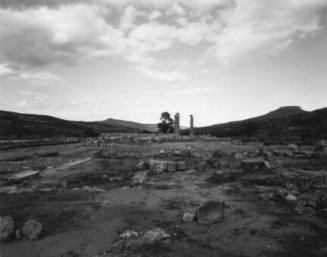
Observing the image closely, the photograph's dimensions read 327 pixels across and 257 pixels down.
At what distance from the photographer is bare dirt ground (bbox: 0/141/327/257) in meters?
5.31

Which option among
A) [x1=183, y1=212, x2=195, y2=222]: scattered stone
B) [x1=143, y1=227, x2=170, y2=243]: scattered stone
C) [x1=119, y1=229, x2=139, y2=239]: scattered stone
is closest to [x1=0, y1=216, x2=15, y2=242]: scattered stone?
[x1=119, y1=229, x2=139, y2=239]: scattered stone

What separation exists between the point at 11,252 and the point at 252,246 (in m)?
5.46

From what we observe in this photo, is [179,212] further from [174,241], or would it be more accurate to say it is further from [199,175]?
[199,175]

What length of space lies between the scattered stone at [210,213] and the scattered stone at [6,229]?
489 cm

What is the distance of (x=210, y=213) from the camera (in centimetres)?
681

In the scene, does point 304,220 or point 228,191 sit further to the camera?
point 228,191

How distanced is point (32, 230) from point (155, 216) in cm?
334

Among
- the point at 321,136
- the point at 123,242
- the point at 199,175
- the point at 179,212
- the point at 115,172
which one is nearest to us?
the point at 123,242

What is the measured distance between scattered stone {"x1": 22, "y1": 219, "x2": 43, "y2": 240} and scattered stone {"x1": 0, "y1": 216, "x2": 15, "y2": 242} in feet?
0.94

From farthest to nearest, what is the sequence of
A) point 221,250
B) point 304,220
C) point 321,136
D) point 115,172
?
point 321,136 → point 115,172 → point 304,220 → point 221,250

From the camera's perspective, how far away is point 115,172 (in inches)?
551

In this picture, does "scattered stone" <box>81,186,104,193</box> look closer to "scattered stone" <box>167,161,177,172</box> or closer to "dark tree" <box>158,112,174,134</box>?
"scattered stone" <box>167,161,177,172</box>

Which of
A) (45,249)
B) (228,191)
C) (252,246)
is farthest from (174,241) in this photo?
(228,191)

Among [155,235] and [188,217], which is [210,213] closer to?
[188,217]
